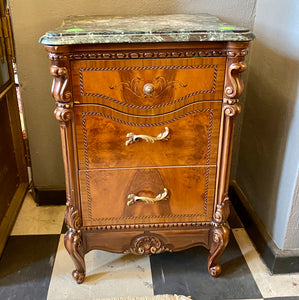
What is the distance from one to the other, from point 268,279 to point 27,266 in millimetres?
946

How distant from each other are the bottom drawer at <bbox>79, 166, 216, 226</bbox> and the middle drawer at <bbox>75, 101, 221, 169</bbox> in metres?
0.04

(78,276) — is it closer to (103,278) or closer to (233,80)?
(103,278)

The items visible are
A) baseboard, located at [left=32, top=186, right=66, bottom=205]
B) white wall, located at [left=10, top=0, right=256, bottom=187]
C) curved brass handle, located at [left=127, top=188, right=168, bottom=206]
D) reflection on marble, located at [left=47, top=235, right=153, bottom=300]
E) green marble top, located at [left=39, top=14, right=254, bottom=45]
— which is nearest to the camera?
green marble top, located at [left=39, top=14, right=254, bottom=45]

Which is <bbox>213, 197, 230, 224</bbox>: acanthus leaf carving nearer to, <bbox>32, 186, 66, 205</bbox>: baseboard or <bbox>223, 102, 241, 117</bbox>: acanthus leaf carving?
<bbox>223, 102, 241, 117</bbox>: acanthus leaf carving

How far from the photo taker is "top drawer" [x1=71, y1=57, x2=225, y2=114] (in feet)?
3.34

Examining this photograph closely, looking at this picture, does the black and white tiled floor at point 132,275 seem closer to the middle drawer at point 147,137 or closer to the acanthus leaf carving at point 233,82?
the middle drawer at point 147,137

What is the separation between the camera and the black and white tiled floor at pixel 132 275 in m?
1.28

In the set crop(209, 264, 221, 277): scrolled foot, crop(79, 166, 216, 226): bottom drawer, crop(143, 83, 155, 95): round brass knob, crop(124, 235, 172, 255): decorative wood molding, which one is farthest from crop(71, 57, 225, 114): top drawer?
crop(209, 264, 221, 277): scrolled foot

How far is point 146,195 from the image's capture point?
1.18 meters

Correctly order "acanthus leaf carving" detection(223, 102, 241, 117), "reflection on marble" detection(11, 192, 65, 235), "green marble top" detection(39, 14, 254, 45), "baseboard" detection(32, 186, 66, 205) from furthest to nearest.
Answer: "baseboard" detection(32, 186, 66, 205)
"reflection on marble" detection(11, 192, 65, 235)
"acanthus leaf carving" detection(223, 102, 241, 117)
"green marble top" detection(39, 14, 254, 45)

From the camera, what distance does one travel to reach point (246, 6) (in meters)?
1.49

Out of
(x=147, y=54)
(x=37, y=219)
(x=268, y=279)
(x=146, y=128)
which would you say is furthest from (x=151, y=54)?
(x=37, y=219)

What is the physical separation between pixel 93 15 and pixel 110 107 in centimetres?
60

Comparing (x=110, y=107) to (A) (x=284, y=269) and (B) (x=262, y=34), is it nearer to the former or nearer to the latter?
(B) (x=262, y=34)
